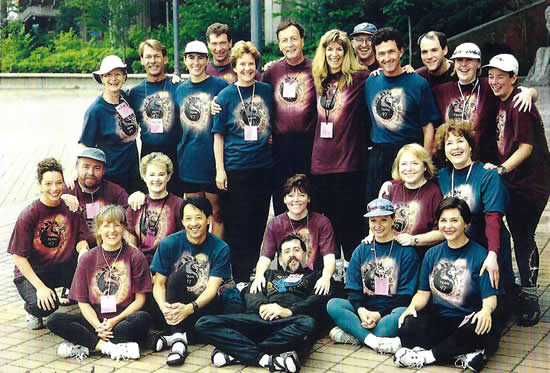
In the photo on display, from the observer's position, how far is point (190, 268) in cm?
574

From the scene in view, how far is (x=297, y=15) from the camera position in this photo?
61.6 ft

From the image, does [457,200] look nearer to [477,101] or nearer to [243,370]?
[477,101]

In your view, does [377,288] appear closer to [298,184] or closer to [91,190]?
[298,184]

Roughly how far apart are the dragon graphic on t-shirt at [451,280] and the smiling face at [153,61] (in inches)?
127

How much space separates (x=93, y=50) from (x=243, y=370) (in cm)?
2270

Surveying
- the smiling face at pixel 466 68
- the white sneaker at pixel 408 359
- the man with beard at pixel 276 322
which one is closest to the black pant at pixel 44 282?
the man with beard at pixel 276 322

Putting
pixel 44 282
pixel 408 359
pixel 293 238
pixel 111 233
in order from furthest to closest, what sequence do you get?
pixel 44 282
pixel 293 238
pixel 111 233
pixel 408 359

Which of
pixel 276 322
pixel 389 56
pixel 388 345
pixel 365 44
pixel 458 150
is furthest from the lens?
pixel 365 44

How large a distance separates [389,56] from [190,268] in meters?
2.34

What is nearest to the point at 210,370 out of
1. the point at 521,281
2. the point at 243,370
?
the point at 243,370

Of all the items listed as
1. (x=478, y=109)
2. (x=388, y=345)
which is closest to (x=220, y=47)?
(x=478, y=109)

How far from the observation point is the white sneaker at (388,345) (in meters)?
5.25

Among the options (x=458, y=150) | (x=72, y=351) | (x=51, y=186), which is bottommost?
(x=72, y=351)

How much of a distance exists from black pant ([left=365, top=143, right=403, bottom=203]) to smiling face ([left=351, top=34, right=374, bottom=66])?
50.7 inches
